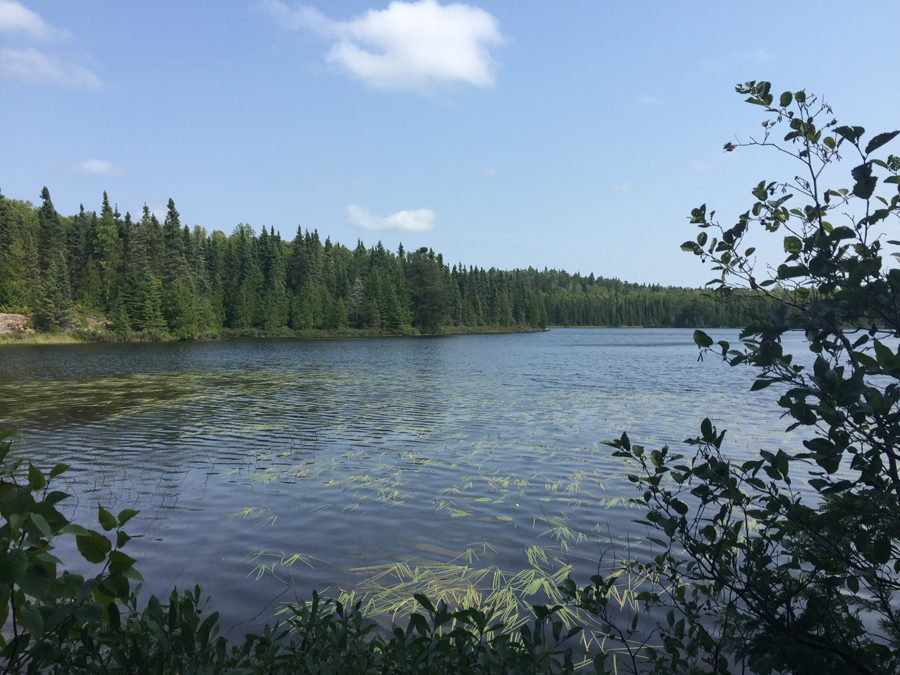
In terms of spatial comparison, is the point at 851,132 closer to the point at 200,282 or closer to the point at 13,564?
the point at 13,564

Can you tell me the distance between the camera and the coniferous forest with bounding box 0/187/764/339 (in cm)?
7950

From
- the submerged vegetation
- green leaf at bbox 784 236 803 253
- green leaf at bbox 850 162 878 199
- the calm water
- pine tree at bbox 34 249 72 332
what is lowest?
the calm water

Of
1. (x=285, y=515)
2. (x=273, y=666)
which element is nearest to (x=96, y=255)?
(x=285, y=515)

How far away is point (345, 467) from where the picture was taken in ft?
39.9

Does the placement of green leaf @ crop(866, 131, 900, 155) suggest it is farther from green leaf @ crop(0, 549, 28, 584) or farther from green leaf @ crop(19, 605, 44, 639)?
green leaf @ crop(19, 605, 44, 639)

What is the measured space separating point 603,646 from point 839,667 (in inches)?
126

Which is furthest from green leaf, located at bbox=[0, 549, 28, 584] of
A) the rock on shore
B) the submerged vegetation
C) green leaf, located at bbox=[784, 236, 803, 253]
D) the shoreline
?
the rock on shore

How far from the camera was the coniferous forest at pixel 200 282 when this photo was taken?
79500 millimetres

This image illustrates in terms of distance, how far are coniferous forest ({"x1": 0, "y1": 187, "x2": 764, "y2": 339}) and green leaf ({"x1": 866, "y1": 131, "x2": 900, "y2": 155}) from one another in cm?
6751

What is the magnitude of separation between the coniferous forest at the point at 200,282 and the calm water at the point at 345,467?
5255 centimetres

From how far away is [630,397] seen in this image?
23.5m

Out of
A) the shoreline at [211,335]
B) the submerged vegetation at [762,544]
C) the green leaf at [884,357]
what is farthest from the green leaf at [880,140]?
the shoreline at [211,335]

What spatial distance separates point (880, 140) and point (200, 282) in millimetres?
110629

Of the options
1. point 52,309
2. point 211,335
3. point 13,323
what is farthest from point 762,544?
point 211,335
